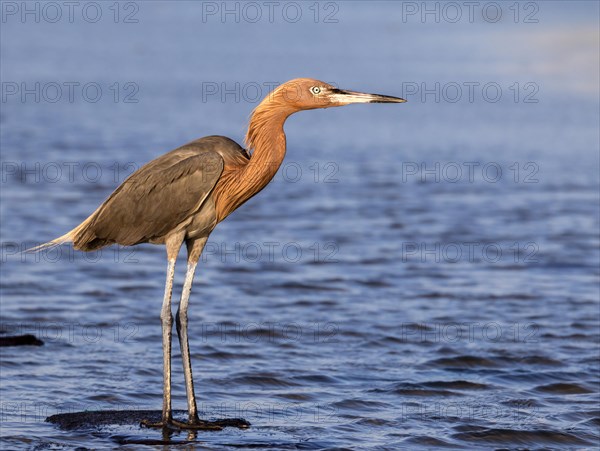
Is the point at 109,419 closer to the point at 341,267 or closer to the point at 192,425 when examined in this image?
the point at 192,425

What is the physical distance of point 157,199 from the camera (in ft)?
28.3

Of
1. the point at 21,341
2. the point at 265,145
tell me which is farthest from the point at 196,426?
the point at 21,341

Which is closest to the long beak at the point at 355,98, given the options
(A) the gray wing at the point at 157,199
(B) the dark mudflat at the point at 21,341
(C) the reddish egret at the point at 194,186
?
(C) the reddish egret at the point at 194,186

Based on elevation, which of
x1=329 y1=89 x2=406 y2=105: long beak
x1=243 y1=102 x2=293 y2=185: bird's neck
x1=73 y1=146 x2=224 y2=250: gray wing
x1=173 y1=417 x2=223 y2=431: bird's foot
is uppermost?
x1=329 y1=89 x2=406 y2=105: long beak

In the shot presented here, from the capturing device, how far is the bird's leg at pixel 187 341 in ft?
27.9

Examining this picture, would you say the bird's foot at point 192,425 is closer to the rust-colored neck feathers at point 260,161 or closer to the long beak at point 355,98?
the rust-colored neck feathers at point 260,161

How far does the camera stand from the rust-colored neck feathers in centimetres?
873

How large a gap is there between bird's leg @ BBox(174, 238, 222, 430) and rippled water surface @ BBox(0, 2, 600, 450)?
0.16 metres

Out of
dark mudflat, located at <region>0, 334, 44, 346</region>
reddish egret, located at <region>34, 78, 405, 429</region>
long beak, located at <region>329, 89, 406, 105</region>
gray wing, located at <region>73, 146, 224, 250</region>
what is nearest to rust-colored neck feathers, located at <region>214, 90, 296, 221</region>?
reddish egret, located at <region>34, 78, 405, 429</region>

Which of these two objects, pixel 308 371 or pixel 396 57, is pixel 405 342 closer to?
pixel 308 371

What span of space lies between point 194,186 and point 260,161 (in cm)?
53

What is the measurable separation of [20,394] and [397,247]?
6.94 metres

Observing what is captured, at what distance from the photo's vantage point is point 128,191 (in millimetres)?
8820

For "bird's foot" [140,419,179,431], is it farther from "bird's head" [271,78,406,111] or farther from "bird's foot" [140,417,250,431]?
"bird's head" [271,78,406,111]
